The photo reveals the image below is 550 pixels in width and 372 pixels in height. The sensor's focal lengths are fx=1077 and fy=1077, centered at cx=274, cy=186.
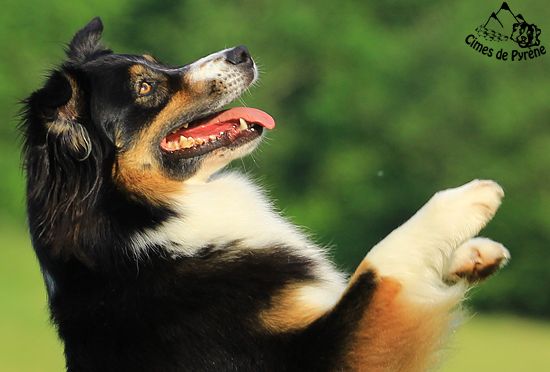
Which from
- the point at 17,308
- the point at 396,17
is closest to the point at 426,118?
the point at 396,17

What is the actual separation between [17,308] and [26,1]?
8.61 meters

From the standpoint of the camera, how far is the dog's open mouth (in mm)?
5332

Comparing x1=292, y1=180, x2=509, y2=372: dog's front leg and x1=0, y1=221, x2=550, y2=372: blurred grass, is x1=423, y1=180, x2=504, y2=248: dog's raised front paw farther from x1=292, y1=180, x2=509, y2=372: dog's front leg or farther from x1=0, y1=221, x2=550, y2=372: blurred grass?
x1=0, y1=221, x2=550, y2=372: blurred grass

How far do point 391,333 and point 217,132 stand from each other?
1436mm

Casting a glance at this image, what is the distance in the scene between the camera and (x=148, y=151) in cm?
527

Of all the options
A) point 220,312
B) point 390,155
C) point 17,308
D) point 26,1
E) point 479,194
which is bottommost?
point 17,308

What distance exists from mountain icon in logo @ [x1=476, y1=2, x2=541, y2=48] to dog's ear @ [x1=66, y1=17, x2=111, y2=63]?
1156cm

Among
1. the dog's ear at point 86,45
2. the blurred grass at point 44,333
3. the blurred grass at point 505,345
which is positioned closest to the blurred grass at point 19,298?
the blurred grass at point 44,333

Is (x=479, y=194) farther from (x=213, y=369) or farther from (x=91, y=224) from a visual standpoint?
(x=91, y=224)

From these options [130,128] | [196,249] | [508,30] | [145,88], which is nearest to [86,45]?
[145,88]

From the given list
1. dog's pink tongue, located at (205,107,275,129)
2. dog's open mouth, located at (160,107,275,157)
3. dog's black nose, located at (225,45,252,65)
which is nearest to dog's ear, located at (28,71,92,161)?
dog's open mouth, located at (160,107,275,157)

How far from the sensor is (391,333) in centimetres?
461
